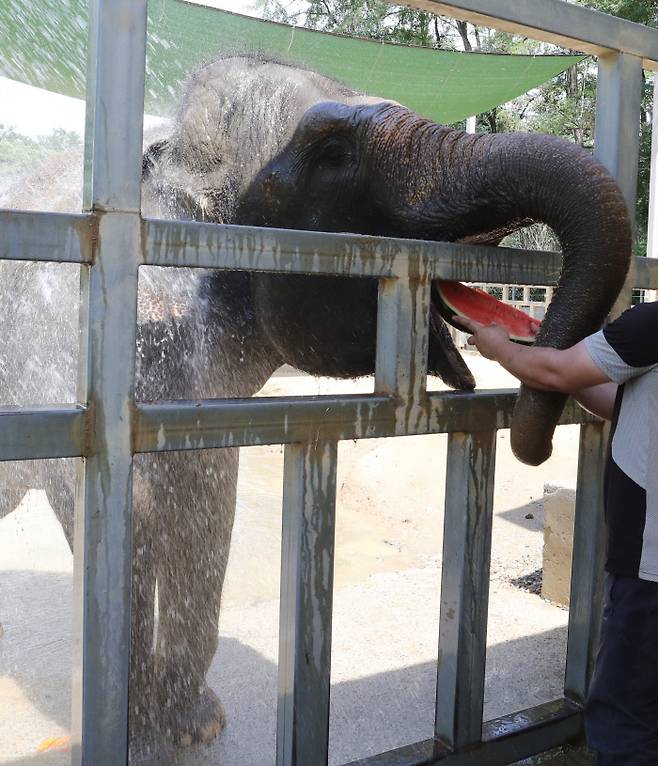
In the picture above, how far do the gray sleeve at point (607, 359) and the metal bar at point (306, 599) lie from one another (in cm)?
55

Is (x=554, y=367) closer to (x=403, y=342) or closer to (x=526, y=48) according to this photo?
(x=403, y=342)

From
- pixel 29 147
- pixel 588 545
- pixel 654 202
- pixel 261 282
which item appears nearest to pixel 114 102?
pixel 261 282

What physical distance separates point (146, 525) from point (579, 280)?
1578mm

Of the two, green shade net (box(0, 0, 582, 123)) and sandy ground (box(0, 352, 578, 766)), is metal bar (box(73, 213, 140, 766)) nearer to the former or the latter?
sandy ground (box(0, 352, 578, 766))

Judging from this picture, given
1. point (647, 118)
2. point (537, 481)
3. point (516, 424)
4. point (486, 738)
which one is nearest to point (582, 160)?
point (516, 424)

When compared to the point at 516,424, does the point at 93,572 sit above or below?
below

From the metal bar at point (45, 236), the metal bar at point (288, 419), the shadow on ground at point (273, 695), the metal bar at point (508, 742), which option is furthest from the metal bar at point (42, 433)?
the shadow on ground at point (273, 695)

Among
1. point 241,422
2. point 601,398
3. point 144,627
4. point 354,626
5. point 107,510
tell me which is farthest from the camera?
point 354,626

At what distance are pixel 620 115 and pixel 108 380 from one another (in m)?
1.54

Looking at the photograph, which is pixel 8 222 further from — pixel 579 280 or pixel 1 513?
pixel 1 513

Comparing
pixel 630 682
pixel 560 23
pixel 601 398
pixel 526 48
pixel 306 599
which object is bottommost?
pixel 630 682

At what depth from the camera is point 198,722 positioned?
3.10 metres

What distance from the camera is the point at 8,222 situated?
53.6 inches

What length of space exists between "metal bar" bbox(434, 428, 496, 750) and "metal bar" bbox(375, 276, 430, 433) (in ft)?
0.75
